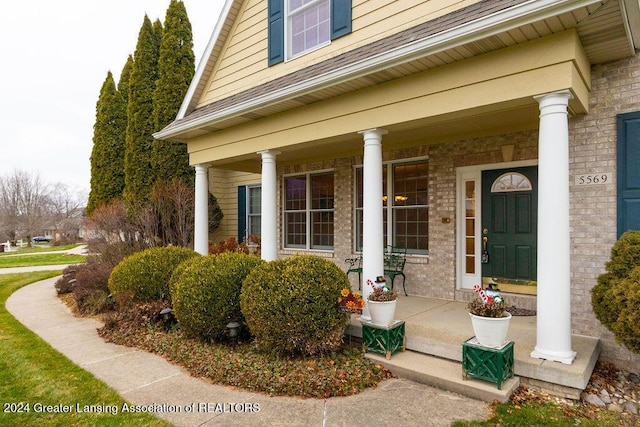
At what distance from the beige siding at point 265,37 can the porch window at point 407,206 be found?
96.2 inches

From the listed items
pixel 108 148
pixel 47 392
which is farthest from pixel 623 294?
pixel 108 148

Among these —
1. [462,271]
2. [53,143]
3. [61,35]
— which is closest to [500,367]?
[462,271]

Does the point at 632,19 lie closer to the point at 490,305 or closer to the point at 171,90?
the point at 490,305

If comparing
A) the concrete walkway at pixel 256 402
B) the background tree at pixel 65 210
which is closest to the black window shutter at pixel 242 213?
the concrete walkway at pixel 256 402

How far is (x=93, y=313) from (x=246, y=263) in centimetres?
407

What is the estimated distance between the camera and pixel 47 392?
12.6 feet

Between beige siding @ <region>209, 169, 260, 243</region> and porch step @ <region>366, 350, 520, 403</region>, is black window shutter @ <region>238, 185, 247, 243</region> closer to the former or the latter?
beige siding @ <region>209, 169, 260, 243</region>

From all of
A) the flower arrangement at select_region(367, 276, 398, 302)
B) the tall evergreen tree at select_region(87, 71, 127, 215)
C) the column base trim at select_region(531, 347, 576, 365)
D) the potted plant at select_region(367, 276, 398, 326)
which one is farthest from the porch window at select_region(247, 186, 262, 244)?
the column base trim at select_region(531, 347, 576, 365)

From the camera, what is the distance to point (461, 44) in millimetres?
3910

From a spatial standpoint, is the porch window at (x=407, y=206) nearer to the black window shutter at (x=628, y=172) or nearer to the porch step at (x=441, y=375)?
the porch step at (x=441, y=375)

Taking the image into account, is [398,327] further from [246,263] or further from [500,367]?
[246,263]

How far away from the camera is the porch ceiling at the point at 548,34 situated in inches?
133

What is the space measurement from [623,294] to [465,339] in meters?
1.61

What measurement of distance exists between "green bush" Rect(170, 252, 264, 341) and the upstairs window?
13.3 feet
